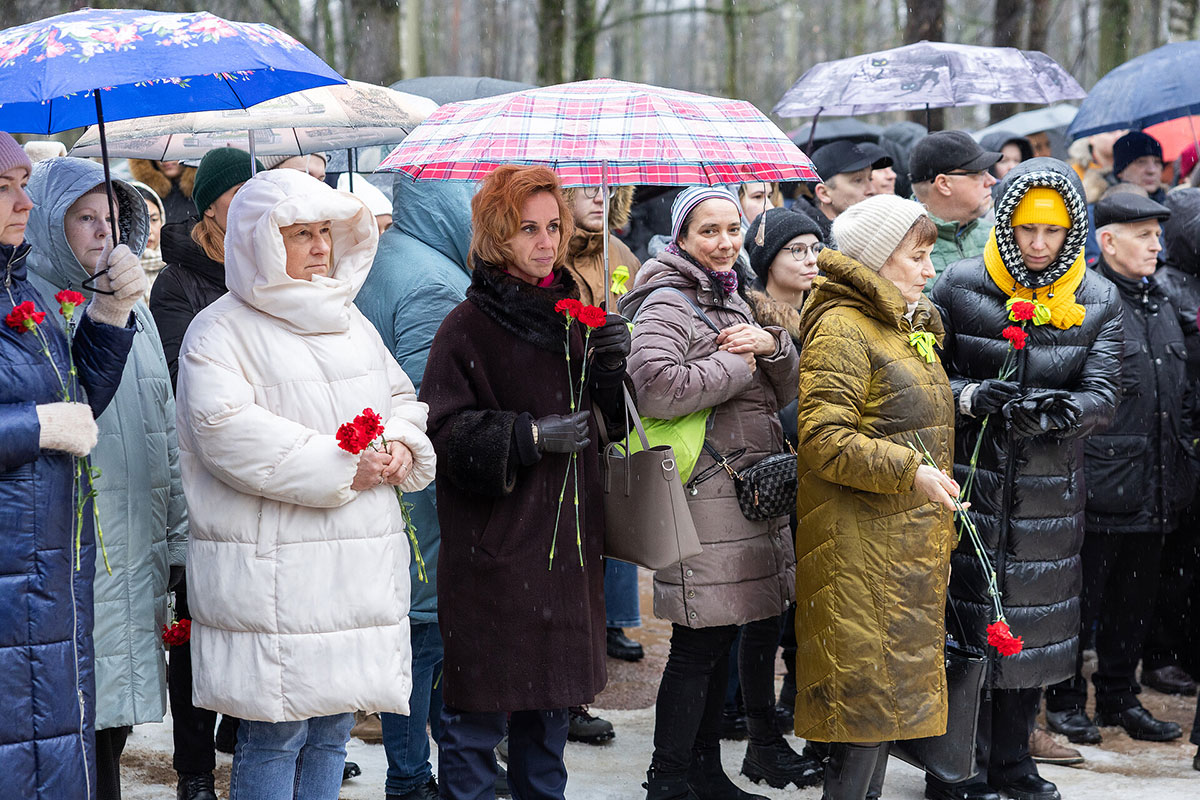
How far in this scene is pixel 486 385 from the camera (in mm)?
3896

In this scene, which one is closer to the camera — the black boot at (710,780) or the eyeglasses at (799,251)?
the black boot at (710,780)

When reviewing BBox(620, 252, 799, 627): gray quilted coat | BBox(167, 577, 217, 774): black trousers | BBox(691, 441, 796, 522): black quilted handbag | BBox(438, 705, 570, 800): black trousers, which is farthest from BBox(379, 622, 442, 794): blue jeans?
BBox(691, 441, 796, 522): black quilted handbag

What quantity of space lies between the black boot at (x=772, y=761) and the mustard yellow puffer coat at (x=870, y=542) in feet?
2.56

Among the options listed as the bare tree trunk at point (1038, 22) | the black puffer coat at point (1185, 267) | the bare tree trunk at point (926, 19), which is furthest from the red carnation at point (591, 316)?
the bare tree trunk at point (1038, 22)

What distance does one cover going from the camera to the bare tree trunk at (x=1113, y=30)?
13719 mm

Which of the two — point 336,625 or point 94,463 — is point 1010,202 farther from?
point 94,463

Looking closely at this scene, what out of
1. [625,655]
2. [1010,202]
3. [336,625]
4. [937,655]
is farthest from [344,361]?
[625,655]

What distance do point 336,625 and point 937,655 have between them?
1.98 meters

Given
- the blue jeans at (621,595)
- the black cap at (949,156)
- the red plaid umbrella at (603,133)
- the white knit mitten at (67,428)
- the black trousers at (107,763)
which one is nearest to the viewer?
the white knit mitten at (67,428)

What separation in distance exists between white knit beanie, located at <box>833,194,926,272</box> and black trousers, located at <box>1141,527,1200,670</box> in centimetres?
284

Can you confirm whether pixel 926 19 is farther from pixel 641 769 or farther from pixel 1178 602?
pixel 641 769

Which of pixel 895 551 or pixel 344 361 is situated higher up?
pixel 344 361

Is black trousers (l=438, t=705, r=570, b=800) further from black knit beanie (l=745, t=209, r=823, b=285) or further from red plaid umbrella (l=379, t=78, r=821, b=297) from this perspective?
black knit beanie (l=745, t=209, r=823, b=285)

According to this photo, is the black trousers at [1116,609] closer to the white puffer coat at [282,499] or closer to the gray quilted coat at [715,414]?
the gray quilted coat at [715,414]
